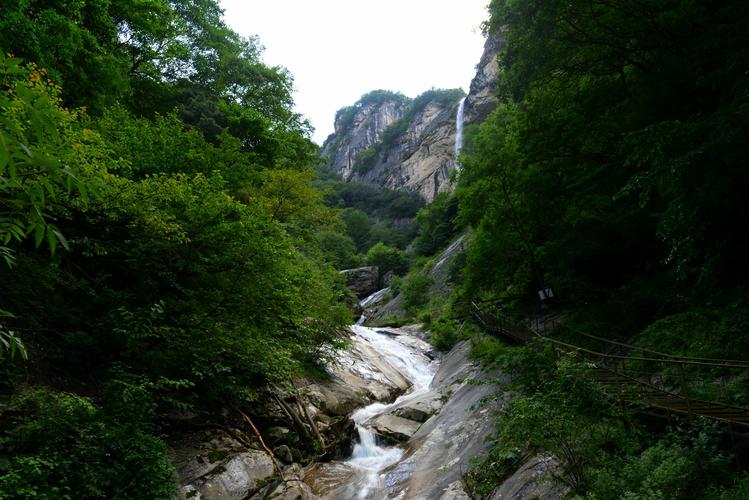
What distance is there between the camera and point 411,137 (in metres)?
93.5

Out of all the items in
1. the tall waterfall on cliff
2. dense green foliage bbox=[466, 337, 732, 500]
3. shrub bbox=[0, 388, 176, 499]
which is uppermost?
the tall waterfall on cliff

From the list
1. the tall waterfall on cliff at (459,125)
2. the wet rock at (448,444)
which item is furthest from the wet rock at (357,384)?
the tall waterfall on cliff at (459,125)

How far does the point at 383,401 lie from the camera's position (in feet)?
51.0

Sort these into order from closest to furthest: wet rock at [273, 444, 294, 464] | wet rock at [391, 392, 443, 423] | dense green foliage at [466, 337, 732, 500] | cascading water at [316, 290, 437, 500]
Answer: dense green foliage at [466, 337, 732, 500] → cascading water at [316, 290, 437, 500] → wet rock at [273, 444, 294, 464] → wet rock at [391, 392, 443, 423]

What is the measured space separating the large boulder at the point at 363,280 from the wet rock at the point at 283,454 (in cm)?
4310

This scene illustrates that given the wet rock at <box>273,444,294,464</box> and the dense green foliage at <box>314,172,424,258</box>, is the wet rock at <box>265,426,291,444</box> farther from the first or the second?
the dense green foliage at <box>314,172,424,258</box>

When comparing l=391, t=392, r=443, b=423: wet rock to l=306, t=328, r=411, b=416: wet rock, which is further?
l=306, t=328, r=411, b=416: wet rock

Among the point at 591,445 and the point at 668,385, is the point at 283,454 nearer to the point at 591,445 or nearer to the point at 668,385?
the point at 591,445

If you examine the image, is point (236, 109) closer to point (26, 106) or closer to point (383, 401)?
point (383, 401)

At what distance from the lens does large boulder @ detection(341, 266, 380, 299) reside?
175ft

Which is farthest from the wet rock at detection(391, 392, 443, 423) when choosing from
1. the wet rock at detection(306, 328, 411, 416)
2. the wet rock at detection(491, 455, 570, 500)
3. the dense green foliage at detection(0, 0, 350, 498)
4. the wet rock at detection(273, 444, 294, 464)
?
the wet rock at detection(491, 455, 570, 500)

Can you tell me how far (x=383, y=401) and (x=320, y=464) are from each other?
18.4ft

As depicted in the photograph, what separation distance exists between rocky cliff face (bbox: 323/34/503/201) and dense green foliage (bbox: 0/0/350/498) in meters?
45.3

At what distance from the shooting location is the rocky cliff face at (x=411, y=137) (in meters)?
66.0
